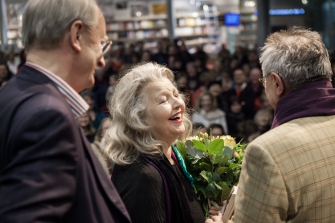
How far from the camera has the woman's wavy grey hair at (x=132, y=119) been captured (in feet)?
9.26

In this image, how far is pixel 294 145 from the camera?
2322 mm

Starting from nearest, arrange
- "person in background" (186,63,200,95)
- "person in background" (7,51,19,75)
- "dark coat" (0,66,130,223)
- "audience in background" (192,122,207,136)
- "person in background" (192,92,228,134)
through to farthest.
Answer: "dark coat" (0,66,130,223) < "audience in background" (192,122,207,136) < "person in background" (192,92,228,134) < "person in background" (186,63,200,95) < "person in background" (7,51,19,75)

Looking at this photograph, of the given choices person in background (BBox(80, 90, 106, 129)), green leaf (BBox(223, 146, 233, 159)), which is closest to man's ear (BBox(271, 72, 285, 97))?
green leaf (BBox(223, 146, 233, 159))

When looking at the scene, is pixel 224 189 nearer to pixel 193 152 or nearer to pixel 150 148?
pixel 193 152

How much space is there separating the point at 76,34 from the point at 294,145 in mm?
935

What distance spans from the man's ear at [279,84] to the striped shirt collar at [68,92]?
90cm

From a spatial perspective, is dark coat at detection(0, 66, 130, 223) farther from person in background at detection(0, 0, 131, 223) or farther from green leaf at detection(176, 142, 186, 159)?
green leaf at detection(176, 142, 186, 159)

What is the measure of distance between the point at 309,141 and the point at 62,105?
1.03m

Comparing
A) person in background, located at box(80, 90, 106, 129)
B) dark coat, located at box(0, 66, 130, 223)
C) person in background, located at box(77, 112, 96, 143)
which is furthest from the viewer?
person in background, located at box(80, 90, 106, 129)

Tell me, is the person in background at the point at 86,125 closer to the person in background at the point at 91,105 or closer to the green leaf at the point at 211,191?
the person in background at the point at 91,105

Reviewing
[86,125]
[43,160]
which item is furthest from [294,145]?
[86,125]

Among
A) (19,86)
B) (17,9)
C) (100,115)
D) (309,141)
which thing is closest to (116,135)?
(309,141)

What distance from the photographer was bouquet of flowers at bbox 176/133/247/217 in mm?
2994

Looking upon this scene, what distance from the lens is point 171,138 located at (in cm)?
292
